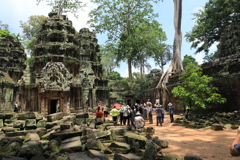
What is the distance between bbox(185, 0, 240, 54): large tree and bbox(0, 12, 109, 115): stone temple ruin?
55.0ft

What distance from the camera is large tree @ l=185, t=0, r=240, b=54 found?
22884 mm

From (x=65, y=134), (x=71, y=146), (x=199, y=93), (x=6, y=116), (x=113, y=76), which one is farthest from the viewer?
(x=113, y=76)

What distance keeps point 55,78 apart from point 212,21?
22525 mm

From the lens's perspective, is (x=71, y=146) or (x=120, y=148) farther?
(x=120, y=148)

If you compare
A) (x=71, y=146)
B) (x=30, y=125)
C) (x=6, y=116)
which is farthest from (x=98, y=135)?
(x=6, y=116)

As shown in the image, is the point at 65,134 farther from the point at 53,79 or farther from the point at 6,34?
the point at 6,34

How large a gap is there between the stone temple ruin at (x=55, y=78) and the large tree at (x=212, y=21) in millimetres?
16776

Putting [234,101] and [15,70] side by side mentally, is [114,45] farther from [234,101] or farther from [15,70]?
[234,101]

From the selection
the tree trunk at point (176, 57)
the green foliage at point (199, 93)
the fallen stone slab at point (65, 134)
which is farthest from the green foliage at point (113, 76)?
the fallen stone slab at point (65, 134)

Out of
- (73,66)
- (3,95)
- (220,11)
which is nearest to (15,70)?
(3,95)

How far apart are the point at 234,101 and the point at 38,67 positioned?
16542 millimetres

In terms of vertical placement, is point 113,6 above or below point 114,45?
above

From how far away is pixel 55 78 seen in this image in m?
14.1

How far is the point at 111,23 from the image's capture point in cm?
2752
